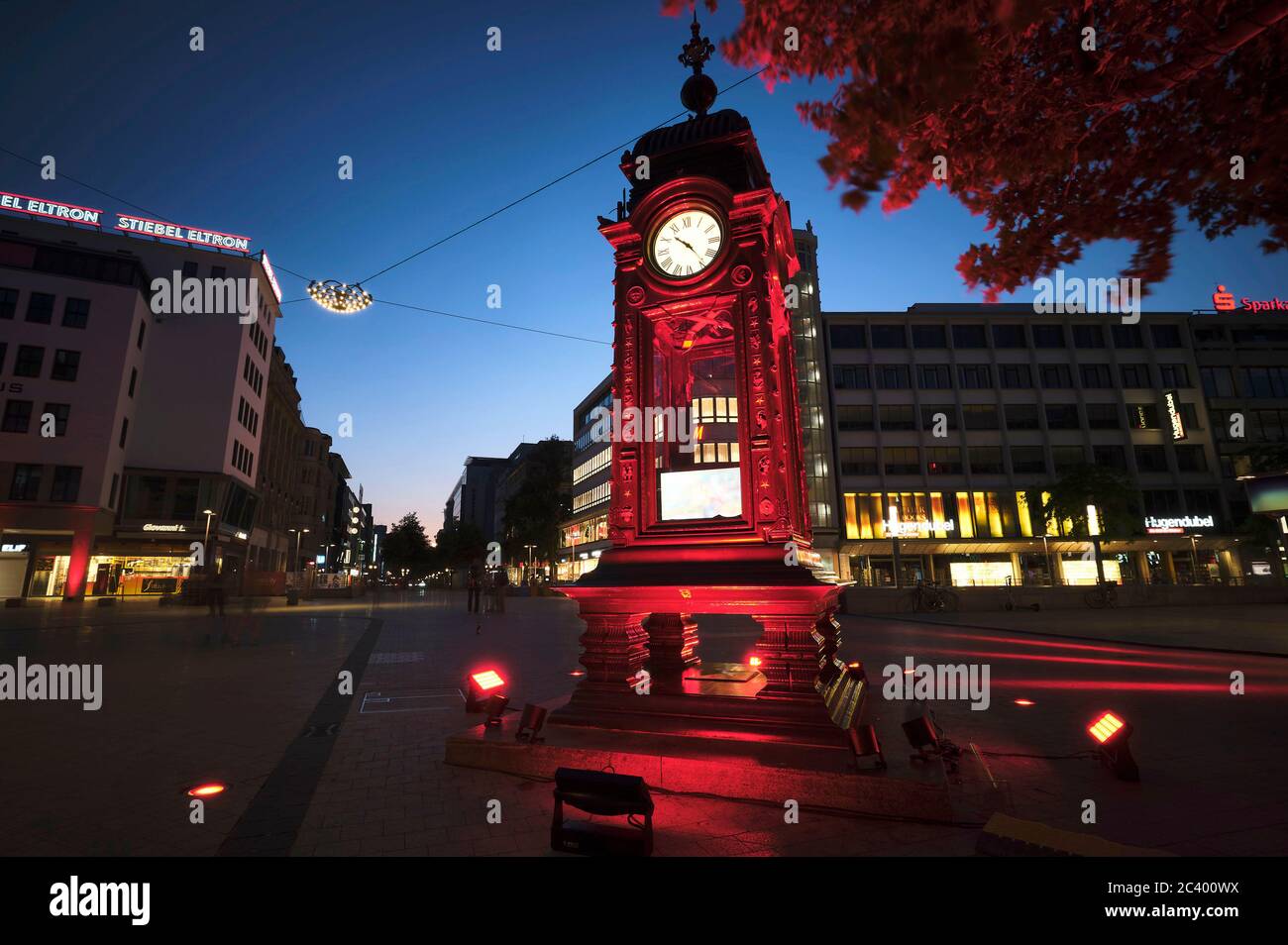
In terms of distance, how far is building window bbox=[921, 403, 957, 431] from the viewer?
52.7 m

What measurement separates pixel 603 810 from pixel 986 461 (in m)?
59.1

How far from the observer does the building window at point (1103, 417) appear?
5322 cm

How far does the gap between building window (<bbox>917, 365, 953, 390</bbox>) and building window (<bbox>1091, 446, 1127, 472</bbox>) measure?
1495 centimetres

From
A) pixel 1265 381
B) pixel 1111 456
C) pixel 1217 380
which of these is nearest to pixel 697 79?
pixel 1111 456

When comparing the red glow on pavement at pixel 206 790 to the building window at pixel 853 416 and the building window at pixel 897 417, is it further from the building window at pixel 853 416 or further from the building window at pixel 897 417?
the building window at pixel 897 417

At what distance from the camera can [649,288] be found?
7.15 m

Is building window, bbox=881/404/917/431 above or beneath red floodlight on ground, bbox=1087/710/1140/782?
above

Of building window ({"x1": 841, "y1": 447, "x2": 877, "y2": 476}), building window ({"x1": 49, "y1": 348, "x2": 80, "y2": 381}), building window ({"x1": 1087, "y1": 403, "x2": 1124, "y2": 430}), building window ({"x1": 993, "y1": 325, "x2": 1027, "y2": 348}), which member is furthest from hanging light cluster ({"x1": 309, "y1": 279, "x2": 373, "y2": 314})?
building window ({"x1": 1087, "y1": 403, "x2": 1124, "y2": 430})

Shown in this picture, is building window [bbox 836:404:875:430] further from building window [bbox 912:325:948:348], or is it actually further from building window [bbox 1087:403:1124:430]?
building window [bbox 1087:403:1124:430]

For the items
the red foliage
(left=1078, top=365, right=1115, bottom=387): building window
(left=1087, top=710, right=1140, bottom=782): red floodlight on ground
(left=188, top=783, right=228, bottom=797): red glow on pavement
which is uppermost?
(left=1078, top=365, right=1115, bottom=387): building window

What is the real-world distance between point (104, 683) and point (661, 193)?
13.5 meters

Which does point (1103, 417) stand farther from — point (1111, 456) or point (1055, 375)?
point (1055, 375)

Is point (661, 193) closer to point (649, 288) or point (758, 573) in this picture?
point (649, 288)
